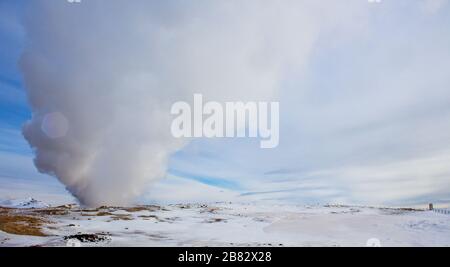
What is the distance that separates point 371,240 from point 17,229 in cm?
928

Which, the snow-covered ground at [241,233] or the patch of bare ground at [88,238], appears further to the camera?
the patch of bare ground at [88,238]

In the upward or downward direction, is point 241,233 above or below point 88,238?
below

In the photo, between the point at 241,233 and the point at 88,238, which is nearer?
the point at 88,238

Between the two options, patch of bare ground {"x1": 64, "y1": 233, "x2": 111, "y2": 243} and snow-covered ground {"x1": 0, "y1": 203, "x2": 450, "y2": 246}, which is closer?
snow-covered ground {"x1": 0, "y1": 203, "x2": 450, "y2": 246}
